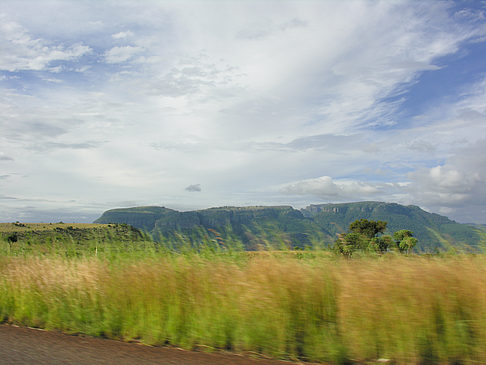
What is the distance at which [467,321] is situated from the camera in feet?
13.5

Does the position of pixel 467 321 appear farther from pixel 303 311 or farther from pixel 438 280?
pixel 303 311

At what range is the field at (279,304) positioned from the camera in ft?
13.4

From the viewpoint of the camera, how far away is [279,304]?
16.0 feet

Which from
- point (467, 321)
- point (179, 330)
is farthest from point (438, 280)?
point (179, 330)

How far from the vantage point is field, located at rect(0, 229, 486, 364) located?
4.10 m

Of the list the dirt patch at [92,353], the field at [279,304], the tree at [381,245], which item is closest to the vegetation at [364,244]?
the tree at [381,245]

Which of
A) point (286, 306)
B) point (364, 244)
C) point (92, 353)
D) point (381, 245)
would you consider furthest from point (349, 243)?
point (92, 353)

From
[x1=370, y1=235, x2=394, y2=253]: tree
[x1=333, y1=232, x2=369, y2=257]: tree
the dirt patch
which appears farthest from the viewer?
[x1=370, y1=235, x2=394, y2=253]: tree

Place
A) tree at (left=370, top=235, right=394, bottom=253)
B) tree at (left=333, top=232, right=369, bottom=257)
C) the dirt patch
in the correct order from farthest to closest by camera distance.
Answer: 1. tree at (left=370, top=235, right=394, bottom=253)
2. tree at (left=333, top=232, right=369, bottom=257)
3. the dirt patch

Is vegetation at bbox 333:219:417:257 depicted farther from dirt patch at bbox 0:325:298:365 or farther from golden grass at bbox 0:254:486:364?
dirt patch at bbox 0:325:298:365

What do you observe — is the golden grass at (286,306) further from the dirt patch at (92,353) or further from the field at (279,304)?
the dirt patch at (92,353)

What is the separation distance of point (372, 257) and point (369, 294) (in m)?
1.81

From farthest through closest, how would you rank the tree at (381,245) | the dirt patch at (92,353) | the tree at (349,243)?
the tree at (381,245), the tree at (349,243), the dirt patch at (92,353)

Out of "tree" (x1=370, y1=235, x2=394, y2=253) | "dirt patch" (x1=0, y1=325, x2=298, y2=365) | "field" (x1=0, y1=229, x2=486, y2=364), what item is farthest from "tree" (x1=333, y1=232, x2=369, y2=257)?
"dirt patch" (x1=0, y1=325, x2=298, y2=365)
